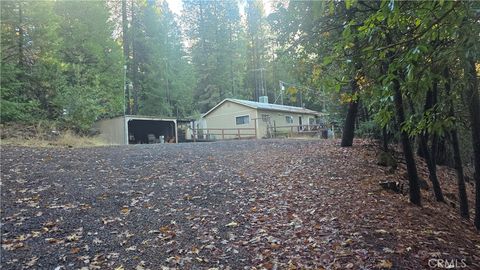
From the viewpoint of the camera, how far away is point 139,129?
25.6 metres

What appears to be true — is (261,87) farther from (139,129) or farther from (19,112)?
(19,112)

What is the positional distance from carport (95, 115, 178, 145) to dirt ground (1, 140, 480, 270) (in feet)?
40.6

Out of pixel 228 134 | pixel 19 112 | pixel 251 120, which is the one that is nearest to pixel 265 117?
pixel 251 120

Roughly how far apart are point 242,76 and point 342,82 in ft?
113

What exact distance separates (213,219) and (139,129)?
22219 mm

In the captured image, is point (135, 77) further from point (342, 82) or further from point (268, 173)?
point (342, 82)

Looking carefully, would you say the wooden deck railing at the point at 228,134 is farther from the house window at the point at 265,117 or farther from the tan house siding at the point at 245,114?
the house window at the point at 265,117

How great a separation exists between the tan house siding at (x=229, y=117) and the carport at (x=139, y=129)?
4.84 meters

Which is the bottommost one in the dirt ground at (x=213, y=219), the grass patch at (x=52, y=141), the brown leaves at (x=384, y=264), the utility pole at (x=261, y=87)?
the brown leaves at (x=384, y=264)

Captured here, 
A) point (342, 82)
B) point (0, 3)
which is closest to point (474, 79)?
point (342, 82)

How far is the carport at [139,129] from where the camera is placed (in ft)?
66.9

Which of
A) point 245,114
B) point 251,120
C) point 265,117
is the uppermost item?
point 245,114

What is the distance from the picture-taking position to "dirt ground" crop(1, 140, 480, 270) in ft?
11.5

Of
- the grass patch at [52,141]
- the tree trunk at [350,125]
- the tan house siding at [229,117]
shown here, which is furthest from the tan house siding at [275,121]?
the grass patch at [52,141]
